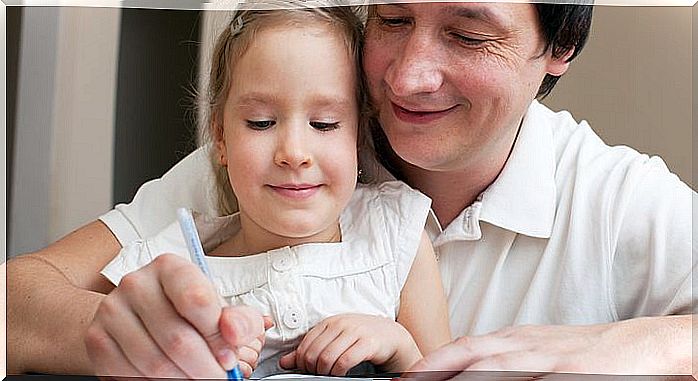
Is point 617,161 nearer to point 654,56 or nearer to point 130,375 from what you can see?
point 654,56

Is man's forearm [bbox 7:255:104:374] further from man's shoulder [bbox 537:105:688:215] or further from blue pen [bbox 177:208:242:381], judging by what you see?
man's shoulder [bbox 537:105:688:215]

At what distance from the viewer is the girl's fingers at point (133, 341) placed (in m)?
0.71

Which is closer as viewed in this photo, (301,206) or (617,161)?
(301,206)

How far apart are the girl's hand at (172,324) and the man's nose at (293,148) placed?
4.5 inches

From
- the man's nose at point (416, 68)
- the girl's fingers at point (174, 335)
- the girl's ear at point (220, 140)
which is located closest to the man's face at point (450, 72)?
the man's nose at point (416, 68)

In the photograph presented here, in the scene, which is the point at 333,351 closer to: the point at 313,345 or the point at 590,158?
the point at 313,345

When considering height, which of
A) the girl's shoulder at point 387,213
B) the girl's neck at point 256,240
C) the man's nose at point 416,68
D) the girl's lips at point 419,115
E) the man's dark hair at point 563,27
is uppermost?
the man's dark hair at point 563,27

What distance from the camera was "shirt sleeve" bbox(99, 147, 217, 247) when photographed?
0.83 metres

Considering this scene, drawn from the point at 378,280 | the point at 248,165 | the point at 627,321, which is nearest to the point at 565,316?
the point at 627,321

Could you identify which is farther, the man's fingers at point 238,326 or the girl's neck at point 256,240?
the girl's neck at point 256,240

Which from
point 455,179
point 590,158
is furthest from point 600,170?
point 455,179

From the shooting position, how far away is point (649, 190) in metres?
0.90

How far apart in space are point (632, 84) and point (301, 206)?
11.2 inches

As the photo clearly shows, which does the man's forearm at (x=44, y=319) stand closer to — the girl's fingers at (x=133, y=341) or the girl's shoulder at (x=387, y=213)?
the girl's fingers at (x=133, y=341)
